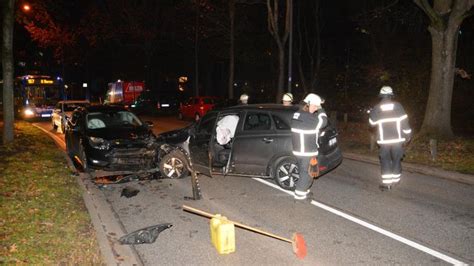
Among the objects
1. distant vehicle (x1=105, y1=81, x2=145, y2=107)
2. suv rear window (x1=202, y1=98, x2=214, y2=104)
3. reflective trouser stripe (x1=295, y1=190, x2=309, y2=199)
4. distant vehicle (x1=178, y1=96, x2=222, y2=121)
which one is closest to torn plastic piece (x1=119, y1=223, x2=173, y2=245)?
reflective trouser stripe (x1=295, y1=190, x2=309, y2=199)

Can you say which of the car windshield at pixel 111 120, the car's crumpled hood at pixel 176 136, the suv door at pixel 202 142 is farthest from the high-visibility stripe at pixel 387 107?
the car windshield at pixel 111 120

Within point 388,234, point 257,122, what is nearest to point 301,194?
point 388,234

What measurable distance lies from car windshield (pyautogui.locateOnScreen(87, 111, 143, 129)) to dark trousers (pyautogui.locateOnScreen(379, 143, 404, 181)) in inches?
248

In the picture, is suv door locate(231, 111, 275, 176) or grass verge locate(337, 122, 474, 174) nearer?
suv door locate(231, 111, 275, 176)

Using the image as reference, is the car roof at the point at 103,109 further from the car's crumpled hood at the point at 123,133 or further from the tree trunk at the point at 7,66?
the tree trunk at the point at 7,66

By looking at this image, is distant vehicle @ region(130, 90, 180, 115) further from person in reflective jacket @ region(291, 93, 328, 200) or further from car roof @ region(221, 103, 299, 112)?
person in reflective jacket @ region(291, 93, 328, 200)

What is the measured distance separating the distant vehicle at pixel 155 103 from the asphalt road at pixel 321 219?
73.2 ft

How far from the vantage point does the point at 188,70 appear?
46.3m

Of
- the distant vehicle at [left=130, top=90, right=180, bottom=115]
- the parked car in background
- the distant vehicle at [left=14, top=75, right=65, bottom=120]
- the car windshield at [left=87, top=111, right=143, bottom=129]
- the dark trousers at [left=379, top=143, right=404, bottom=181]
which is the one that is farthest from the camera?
the distant vehicle at [left=130, top=90, right=180, bottom=115]

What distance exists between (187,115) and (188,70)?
20.0 metres

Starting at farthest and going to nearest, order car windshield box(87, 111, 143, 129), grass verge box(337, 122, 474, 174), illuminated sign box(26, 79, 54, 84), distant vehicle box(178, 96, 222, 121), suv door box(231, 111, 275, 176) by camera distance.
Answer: illuminated sign box(26, 79, 54, 84)
distant vehicle box(178, 96, 222, 121)
car windshield box(87, 111, 143, 129)
grass verge box(337, 122, 474, 174)
suv door box(231, 111, 275, 176)

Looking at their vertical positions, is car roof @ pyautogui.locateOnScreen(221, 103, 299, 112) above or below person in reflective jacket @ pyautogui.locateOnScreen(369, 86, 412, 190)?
above

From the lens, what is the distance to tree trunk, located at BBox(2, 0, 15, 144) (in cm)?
1559

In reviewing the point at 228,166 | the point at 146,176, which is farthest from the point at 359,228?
the point at 146,176
